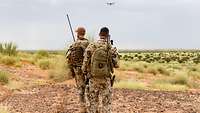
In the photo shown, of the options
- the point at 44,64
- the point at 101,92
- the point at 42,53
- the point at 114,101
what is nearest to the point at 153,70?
the point at 44,64

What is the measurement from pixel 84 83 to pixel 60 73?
18.8 m

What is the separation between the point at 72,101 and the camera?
71.1 feet

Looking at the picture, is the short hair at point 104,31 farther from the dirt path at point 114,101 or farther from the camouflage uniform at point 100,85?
the dirt path at point 114,101

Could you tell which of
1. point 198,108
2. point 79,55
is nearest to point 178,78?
point 198,108

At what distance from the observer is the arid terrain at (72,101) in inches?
771

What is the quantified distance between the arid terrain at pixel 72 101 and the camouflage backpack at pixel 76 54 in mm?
3107

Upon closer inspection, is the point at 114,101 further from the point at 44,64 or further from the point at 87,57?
the point at 44,64

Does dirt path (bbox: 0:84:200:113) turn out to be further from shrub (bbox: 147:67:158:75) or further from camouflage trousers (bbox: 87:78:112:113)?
shrub (bbox: 147:67:158:75)

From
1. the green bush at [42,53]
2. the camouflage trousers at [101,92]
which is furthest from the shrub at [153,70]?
the camouflage trousers at [101,92]

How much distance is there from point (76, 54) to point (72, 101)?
6079 mm

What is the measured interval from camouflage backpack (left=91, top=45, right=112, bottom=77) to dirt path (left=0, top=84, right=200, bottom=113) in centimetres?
488

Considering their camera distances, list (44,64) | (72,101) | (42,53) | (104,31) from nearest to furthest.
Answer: (104,31), (72,101), (44,64), (42,53)

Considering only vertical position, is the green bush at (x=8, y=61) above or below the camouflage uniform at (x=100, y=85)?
below

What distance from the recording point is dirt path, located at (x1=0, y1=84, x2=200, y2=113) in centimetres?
1959
